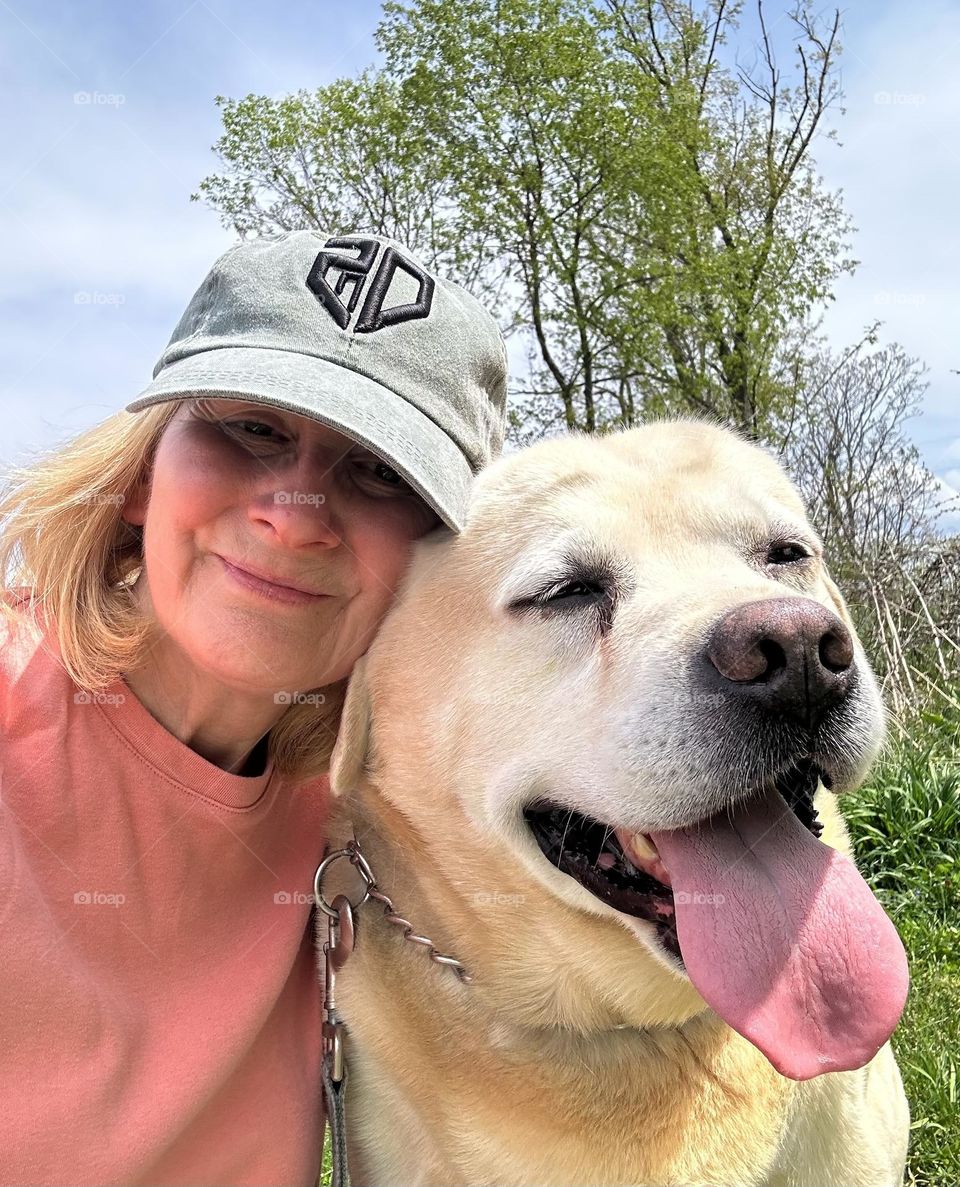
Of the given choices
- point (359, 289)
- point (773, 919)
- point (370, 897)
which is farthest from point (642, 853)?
point (359, 289)

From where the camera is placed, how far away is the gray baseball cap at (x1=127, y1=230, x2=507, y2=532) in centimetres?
179

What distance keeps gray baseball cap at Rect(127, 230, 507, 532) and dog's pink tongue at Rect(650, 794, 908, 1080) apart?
0.83m

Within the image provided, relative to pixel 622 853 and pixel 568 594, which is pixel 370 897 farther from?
pixel 568 594

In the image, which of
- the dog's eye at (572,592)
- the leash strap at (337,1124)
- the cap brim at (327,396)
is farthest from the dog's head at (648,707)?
the leash strap at (337,1124)

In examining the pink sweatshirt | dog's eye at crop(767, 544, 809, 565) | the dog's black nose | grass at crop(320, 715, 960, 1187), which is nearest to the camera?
the dog's black nose

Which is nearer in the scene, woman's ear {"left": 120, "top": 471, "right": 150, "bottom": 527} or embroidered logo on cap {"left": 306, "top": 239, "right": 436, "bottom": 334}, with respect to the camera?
embroidered logo on cap {"left": 306, "top": 239, "right": 436, "bottom": 334}

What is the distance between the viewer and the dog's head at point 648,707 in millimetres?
1608

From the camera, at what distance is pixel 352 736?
85.9 inches

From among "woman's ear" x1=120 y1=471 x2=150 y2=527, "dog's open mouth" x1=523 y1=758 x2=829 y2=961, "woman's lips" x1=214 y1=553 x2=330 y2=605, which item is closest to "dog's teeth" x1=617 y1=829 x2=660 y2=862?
"dog's open mouth" x1=523 y1=758 x2=829 y2=961

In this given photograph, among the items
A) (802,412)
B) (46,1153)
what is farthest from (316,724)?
(802,412)

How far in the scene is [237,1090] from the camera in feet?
6.86

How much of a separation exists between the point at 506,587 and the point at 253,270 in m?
0.82

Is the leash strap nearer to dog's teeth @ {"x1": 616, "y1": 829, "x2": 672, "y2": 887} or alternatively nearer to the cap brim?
dog's teeth @ {"x1": 616, "y1": 829, "x2": 672, "y2": 887}

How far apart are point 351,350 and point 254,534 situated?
0.40m
